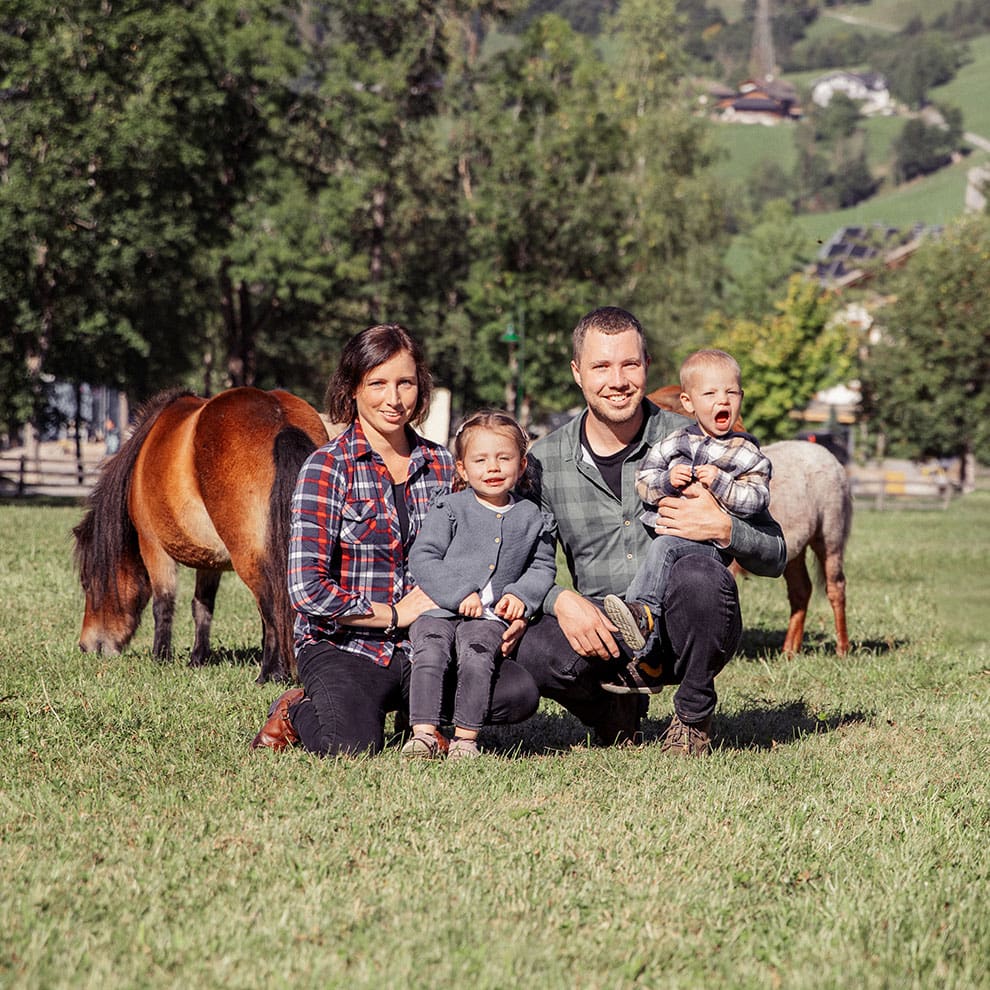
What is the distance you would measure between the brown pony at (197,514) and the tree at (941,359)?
40.0 meters

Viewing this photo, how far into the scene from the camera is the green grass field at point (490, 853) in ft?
10.9

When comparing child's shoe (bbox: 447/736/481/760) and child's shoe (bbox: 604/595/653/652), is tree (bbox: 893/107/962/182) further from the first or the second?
child's shoe (bbox: 447/736/481/760)

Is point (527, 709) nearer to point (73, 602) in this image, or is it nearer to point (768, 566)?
point (768, 566)

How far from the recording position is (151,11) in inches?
1174

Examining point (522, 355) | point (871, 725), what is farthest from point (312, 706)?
point (522, 355)

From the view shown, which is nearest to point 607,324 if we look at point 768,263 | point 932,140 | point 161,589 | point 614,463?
point 614,463

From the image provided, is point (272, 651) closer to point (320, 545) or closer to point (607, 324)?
point (320, 545)

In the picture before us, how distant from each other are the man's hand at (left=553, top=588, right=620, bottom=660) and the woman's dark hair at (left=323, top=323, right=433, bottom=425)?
106 centimetres

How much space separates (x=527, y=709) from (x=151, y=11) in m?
28.1

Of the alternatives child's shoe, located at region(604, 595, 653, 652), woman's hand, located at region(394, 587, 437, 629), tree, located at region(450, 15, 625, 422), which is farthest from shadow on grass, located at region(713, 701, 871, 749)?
tree, located at region(450, 15, 625, 422)

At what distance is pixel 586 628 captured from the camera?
5266 millimetres

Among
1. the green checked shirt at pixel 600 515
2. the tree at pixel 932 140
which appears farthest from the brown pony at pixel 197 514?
the tree at pixel 932 140

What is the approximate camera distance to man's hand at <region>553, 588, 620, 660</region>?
5.27m

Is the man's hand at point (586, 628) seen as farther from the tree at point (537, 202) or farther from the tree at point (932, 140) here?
the tree at point (932, 140)
